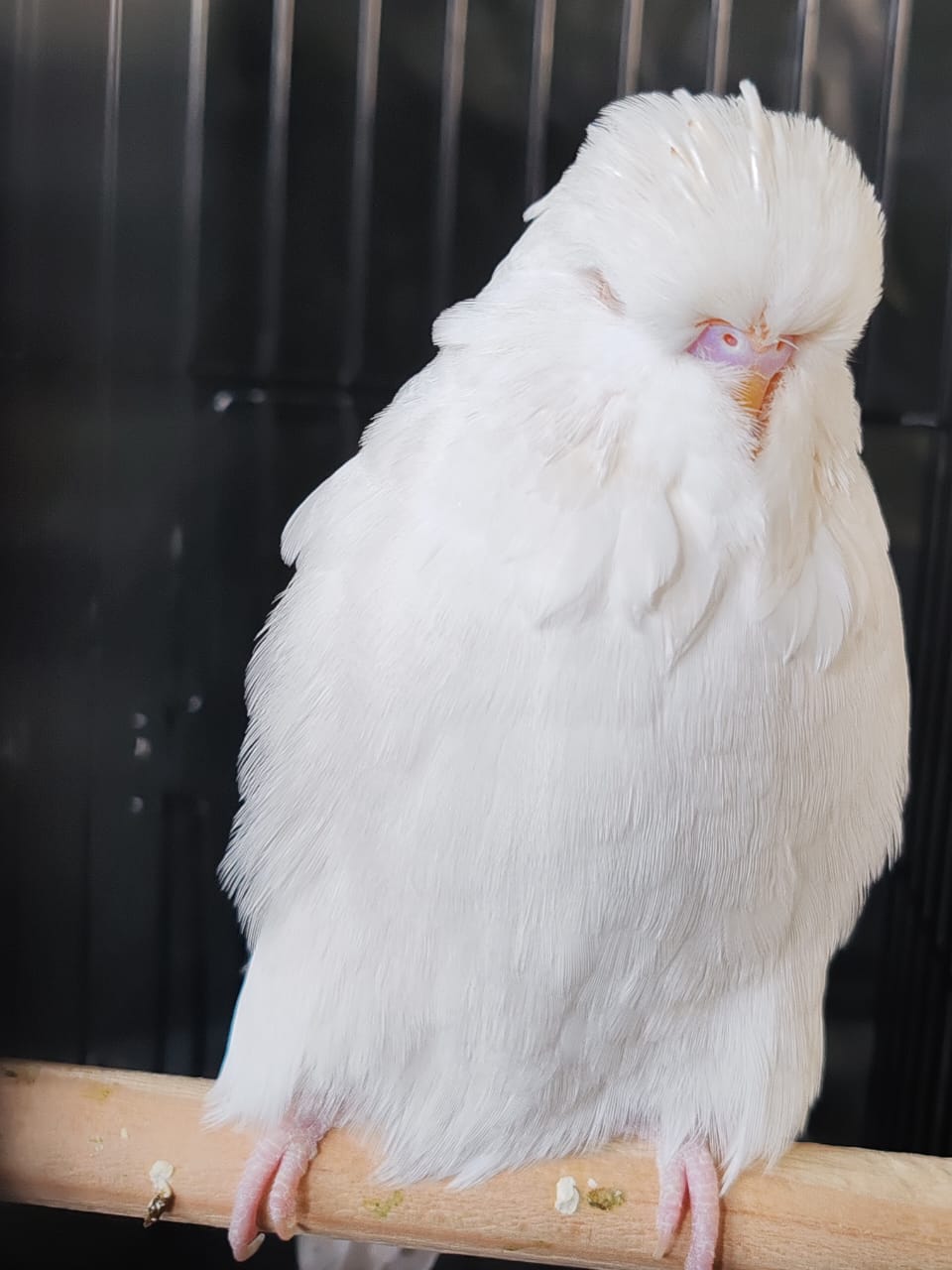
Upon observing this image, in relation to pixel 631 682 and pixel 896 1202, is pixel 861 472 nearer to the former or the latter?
pixel 631 682

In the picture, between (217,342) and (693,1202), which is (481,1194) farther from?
(217,342)

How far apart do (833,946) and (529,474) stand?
0.38m

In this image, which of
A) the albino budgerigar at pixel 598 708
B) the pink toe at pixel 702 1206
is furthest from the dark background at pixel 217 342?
the pink toe at pixel 702 1206

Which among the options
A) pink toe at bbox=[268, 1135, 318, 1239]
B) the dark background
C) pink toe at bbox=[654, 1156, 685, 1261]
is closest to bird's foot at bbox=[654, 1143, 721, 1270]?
pink toe at bbox=[654, 1156, 685, 1261]

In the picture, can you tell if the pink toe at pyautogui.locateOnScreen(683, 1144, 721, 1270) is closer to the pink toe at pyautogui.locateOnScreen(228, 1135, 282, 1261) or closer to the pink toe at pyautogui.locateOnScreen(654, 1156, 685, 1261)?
the pink toe at pyautogui.locateOnScreen(654, 1156, 685, 1261)

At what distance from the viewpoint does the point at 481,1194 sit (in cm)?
75

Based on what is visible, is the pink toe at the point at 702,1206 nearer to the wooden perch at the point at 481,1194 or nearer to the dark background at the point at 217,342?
the wooden perch at the point at 481,1194

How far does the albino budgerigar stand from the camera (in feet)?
1.97

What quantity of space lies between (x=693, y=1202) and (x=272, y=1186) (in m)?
0.27

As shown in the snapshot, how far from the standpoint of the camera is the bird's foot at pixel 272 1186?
2.41ft

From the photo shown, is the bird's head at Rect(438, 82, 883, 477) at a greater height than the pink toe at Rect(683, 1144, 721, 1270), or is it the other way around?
the bird's head at Rect(438, 82, 883, 477)

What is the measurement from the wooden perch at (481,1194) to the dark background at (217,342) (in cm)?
31

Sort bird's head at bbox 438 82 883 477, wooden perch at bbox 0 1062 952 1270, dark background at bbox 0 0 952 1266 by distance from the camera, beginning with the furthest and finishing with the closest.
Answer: dark background at bbox 0 0 952 1266
wooden perch at bbox 0 1062 952 1270
bird's head at bbox 438 82 883 477

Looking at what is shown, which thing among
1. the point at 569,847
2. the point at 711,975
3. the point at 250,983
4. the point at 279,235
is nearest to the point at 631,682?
the point at 569,847
